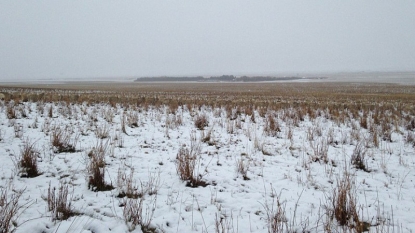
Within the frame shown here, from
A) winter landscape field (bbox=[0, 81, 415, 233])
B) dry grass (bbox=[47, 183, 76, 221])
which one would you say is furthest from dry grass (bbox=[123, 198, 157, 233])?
dry grass (bbox=[47, 183, 76, 221])

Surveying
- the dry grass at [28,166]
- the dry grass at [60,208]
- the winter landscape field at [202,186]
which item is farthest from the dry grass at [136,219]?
the dry grass at [28,166]

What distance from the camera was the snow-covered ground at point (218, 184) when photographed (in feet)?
10.4

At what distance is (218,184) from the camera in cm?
456

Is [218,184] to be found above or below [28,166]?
below

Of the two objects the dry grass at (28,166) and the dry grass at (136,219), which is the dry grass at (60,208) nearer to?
the dry grass at (136,219)

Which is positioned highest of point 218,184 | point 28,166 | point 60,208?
point 28,166

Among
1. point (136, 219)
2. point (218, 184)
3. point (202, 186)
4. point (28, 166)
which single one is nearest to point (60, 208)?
point (136, 219)

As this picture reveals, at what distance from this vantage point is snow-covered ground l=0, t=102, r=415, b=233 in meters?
3.18

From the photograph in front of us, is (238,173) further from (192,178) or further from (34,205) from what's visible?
(34,205)

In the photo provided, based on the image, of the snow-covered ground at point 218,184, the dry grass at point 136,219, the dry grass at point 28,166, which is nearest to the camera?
the dry grass at point 136,219

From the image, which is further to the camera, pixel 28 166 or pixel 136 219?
pixel 28 166

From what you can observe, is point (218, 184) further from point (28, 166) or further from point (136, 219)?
point (28, 166)

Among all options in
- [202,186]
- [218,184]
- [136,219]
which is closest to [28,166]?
[136,219]

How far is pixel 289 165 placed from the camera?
5695 millimetres
